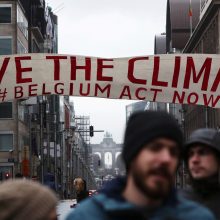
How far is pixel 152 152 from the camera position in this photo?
3.93 metres

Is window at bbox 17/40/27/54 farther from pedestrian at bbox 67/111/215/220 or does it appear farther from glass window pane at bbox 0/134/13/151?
pedestrian at bbox 67/111/215/220

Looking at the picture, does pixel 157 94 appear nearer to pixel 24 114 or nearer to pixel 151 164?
pixel 151 164

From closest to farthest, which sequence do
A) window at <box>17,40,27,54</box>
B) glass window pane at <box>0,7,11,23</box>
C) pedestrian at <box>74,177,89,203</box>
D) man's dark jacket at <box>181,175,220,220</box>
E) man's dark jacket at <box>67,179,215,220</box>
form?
1. man's dark jacket at <box>67,179,215,220</box>
2. man's dark jacket at <box>181,175,220,220</box>
3. pedestrian at <box>74,177,89,203</box>
4. glass window pane at <box>0,7,11,23</box>
5. window at <box>17,40,27,54</box>

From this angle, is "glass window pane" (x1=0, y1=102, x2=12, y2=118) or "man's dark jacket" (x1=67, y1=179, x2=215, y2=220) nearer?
"man's dark jacket" (x1=67, y1=179, x2=215, y2=220)

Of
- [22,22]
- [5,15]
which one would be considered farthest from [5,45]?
[22,22]

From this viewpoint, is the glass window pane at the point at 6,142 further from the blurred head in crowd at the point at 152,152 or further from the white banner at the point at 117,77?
the blurred head in crowd at the point at 152,152

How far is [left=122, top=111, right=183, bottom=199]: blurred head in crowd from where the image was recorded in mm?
3859

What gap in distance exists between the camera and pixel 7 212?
3.86m

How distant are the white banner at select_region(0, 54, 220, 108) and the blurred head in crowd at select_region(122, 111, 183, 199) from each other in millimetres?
10642

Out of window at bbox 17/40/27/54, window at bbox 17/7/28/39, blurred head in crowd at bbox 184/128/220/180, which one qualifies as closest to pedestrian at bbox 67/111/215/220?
blurred head in crowd at bbox 184/128/220/180

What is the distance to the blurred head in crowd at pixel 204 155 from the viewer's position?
573cm

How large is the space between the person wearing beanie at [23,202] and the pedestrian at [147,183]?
157 millimetres

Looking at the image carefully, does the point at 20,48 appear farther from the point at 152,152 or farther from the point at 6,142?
the point at 152,152

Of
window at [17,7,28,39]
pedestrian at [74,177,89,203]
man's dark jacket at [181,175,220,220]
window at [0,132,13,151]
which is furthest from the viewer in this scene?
window at [17,7,28,39]
